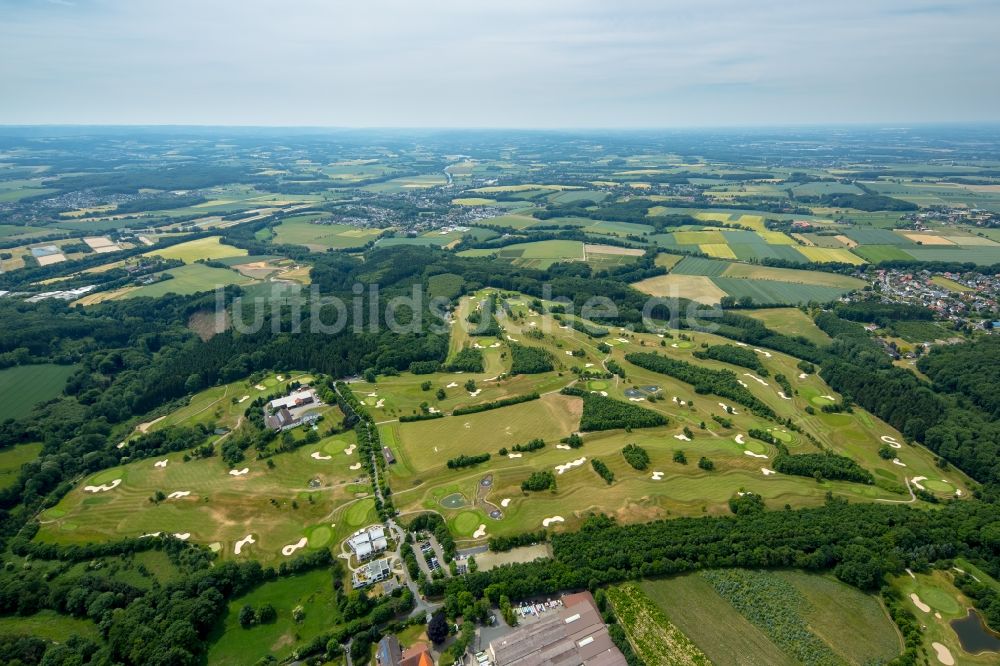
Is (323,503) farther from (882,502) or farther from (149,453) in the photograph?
(882,502)

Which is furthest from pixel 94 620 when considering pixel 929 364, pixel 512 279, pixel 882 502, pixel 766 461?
pixel 929 364

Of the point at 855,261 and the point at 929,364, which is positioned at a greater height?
the point at 855,261

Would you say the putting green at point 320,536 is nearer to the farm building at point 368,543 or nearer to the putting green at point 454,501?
the farm building at point 368,543

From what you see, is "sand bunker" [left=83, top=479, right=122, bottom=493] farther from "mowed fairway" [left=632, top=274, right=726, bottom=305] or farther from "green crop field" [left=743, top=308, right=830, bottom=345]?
"green crop field" [left=743, top=308, right=830, bottom=345]

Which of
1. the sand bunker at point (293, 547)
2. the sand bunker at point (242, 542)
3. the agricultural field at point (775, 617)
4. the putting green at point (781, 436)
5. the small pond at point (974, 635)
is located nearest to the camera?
the agricultural field at point (775, 617)

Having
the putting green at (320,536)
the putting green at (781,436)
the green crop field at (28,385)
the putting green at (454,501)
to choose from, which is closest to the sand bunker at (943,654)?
the putting green at (781,436)

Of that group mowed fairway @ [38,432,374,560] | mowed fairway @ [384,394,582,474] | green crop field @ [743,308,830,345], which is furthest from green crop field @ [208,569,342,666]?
green crop field @ [743,308,830,345]

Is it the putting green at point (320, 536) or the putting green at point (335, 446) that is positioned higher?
the putting green at point (335, 446)
